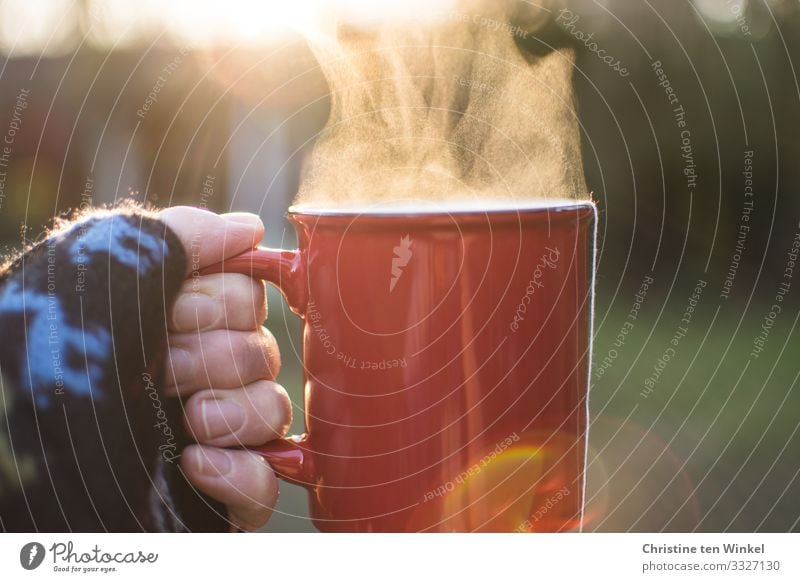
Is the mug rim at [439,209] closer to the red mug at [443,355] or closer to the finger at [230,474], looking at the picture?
the red mug at [443,355]

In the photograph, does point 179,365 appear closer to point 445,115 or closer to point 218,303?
point 218,303

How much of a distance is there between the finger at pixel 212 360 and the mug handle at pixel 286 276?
0.03m

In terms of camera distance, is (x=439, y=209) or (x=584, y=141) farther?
(x=584, y=141)

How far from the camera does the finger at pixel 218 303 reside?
341mm

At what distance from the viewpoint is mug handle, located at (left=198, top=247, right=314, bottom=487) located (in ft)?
1.08

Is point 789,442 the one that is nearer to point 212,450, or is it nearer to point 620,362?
point 620,362

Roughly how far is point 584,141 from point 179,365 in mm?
449

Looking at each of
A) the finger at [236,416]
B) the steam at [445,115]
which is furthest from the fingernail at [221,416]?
the steam at [445,115]

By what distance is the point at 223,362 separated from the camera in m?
0.35

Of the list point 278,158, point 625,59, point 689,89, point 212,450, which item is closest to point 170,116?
point 278,158

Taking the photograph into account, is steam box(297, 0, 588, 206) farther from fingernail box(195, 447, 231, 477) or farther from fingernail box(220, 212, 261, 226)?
fingernail box(195, 447, 231, 477)

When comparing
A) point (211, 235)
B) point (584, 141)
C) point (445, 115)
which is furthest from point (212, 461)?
point (584, 141)
